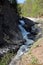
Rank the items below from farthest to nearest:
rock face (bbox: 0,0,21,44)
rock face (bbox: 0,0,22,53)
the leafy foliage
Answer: the leafy foliage, rock face (bbox: 0,0,21,44), rock face (bbox: 0,0,22,53)

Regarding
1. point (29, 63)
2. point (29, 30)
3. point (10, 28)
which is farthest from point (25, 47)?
point (29, 30)

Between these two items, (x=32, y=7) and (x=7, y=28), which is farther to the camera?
(x=32, y=7)

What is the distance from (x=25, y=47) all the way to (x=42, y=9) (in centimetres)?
2707

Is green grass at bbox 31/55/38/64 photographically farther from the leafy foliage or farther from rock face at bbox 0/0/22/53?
the leafy foliage

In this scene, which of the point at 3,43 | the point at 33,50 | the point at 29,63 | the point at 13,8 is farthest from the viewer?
the point at 13,8

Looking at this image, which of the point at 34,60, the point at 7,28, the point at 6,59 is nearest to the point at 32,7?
the point at 7,28

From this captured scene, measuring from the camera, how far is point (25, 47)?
43.2ft

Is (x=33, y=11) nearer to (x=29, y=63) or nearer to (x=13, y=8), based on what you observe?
(x=13, y=8)

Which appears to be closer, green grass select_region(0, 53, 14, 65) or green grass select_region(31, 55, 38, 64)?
green grass select_region(31, 55, 38, 64)

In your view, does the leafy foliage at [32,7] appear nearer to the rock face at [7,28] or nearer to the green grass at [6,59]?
the rock face at [7,28]

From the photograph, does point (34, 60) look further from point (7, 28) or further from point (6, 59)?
point (7, 28)

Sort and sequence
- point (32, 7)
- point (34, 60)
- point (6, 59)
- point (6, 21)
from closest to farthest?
point (34, 60) → point (6, 59) → point (6, 21) → point (32, 7)

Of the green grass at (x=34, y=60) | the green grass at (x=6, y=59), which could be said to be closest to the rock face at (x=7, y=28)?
the green grass at (x=6, y=59)

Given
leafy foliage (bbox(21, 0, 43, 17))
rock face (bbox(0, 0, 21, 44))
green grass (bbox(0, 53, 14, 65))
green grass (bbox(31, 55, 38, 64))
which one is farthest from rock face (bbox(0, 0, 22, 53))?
leafy foliage (bbox(21, 0, 43, 17))
